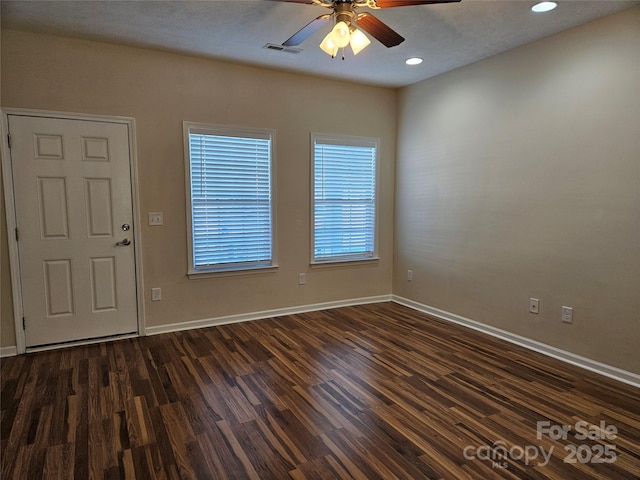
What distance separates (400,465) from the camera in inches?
76.6

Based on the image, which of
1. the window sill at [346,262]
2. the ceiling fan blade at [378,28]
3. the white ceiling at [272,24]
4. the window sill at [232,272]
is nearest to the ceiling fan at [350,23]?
the ceiling fan blade at [378,28]

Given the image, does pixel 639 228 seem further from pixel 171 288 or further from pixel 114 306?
pixel 114 306

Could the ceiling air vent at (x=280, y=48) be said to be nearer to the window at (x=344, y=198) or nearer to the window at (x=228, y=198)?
the window at (x=228, y=198)

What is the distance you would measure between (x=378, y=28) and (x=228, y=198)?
231 centimetres

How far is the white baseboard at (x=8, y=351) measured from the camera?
10.7 feet

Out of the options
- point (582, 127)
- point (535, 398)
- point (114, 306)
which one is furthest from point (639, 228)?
point (114, 306)

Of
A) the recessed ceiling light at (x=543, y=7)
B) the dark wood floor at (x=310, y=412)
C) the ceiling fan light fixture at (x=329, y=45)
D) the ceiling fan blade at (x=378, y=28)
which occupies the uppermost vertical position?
the recessed ceiling light at (x=543, y=7)

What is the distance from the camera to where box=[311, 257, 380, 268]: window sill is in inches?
184

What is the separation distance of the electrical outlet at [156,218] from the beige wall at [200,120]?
4 centimetres

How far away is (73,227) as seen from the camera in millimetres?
3451

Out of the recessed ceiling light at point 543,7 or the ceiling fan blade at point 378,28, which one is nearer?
the ceiling fan blade at point 378,28

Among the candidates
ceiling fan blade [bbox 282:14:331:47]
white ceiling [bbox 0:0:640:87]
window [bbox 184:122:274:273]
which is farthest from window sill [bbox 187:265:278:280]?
ceiling fan blade [bbox 282:14:331:47]

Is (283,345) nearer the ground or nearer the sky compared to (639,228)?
nearer the ground

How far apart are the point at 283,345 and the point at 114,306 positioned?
1.65m
